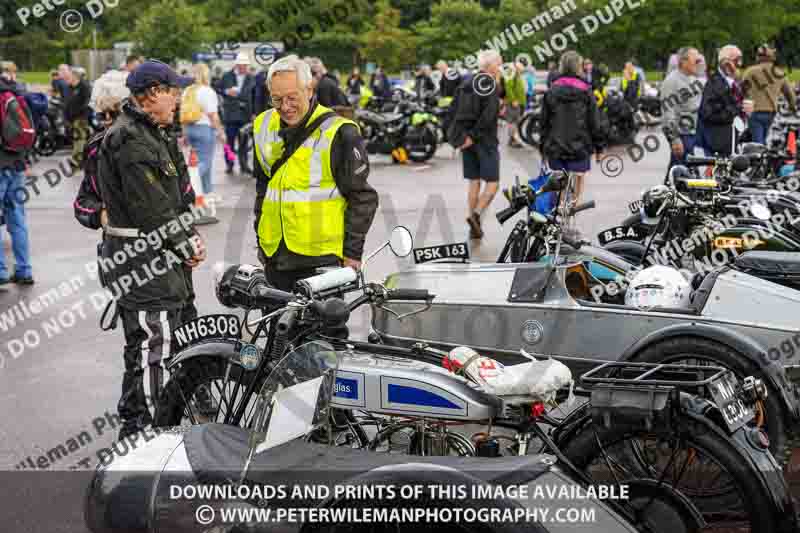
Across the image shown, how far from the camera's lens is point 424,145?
19016mm

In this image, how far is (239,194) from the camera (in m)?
14.9

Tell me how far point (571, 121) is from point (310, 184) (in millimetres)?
5497

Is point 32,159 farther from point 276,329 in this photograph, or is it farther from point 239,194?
point 276,329

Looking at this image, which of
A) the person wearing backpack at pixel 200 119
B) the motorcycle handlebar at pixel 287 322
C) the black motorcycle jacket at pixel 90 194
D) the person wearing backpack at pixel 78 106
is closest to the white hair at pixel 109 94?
the black motorcycle jacket at pixel 90 194

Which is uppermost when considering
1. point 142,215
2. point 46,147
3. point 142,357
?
point 142,215

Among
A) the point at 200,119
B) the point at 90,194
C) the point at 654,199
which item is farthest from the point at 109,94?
the point at 200,119

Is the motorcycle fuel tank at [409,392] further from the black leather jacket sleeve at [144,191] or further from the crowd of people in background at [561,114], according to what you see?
the crowd of people in background at [561,114]

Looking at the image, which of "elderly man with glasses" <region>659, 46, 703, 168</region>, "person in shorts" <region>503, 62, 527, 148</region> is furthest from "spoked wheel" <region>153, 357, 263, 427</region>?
"person in shorts" <region>503, 62, 527, 148</region>

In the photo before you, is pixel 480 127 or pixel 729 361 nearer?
pixel 729 361

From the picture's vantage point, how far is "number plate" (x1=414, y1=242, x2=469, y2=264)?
6.57m

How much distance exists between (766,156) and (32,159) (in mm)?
14163

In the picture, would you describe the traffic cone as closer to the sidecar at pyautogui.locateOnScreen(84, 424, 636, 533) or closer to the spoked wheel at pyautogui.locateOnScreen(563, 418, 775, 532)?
the sidecar at pyautogui.locateOnScreen(84, 424, 636, 533)

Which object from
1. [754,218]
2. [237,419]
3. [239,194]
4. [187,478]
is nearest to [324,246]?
[237,419]

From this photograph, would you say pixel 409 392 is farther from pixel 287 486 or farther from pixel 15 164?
pixel 15 164
